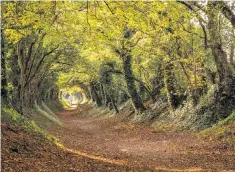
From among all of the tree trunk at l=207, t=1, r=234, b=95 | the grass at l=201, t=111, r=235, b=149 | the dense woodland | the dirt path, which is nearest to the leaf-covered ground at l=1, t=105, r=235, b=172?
the dirt path

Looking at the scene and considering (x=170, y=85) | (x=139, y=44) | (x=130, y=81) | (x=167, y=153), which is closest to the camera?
(x=167, y=153)

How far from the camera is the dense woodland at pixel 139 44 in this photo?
11.3 metres

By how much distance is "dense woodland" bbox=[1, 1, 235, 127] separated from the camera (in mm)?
11320

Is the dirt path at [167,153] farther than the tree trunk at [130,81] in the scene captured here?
No

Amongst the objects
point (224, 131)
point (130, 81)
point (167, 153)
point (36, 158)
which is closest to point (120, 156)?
point (167, 153)

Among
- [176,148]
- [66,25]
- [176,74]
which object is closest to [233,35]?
[176,74]

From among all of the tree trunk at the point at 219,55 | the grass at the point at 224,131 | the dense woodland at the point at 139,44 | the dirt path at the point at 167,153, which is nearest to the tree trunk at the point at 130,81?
the dense woodland at the point at 139,44

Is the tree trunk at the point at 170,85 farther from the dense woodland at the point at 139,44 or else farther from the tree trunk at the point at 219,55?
the tree trunk at the point at 219,55

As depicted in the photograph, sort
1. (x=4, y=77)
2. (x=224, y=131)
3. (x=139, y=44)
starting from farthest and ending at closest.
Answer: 1. (x=139, y=44)
2. (x=4, y=77)
3. (x=224, y=131)

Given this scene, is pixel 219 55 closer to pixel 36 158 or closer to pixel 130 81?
pixel 130 81

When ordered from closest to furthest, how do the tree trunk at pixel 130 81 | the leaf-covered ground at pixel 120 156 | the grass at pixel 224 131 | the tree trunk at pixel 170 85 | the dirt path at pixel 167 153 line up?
the leaf-covered ground at pixel 120 156
the dirt path at pixel 167 153
the grass at pixel 224 131
the tree trunk at pixel 170 85
the tree trunk at pixel 130 81

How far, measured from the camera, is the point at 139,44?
76.3 feet

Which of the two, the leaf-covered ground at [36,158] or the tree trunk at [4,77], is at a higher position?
the tree trunk at [4,77]

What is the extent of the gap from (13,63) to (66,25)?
7.44 metres
